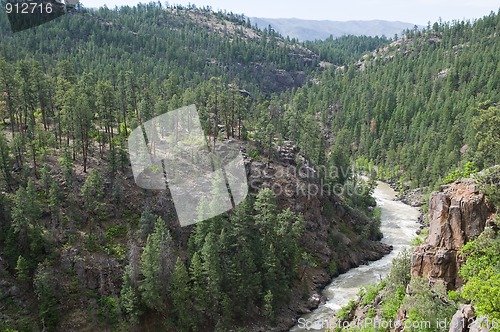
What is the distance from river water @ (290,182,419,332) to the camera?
5528cm

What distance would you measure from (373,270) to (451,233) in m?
37.0

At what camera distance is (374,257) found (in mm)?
74312

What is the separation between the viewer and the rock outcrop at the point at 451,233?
3347cm

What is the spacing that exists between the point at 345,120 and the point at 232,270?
126243mm

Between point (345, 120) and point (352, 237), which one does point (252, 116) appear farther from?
point (345, 120)

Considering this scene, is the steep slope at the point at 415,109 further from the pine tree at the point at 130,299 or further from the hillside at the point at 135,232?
the pine tree at the point at 130,299

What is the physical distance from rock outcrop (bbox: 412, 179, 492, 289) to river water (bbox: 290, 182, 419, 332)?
2117 cm

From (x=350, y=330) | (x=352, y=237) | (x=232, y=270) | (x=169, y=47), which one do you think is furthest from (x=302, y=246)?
(x=169, y=47)

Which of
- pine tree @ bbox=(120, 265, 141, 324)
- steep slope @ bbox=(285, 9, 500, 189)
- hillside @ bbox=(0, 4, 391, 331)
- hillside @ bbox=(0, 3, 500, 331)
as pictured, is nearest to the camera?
hillside @ bbox=(0, 3, 500, 331)

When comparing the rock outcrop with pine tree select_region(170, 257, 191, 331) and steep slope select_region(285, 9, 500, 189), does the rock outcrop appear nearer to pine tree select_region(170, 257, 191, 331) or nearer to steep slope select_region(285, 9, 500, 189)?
pine tree select_region(170, 257, 191, 331)

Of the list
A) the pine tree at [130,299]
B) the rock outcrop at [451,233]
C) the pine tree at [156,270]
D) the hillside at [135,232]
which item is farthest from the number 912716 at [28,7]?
the rock outcrop at [451,233]

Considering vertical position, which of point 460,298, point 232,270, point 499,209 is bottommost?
point 232,270

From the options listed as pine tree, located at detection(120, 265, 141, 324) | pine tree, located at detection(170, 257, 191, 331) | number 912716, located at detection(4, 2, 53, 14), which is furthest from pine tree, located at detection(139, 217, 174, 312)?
number 912716, located at detection(4, 2, 53, 14)

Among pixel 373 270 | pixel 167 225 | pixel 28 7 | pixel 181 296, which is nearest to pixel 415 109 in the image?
pixel 373 270
